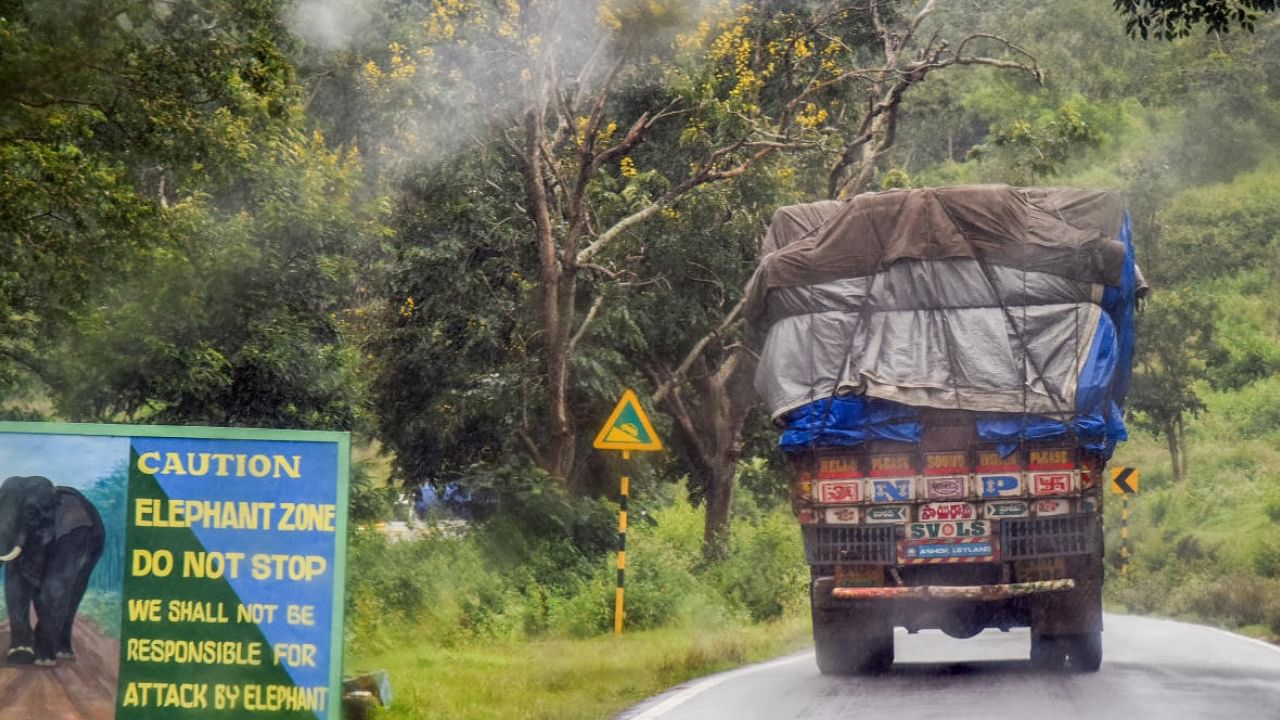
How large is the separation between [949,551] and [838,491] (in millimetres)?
919

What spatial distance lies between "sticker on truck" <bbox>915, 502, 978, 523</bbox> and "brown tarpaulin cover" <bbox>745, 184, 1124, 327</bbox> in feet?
6.48

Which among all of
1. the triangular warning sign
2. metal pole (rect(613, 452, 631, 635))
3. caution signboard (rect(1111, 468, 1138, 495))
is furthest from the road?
caution signboard (rect(1111, 468, 1138, 495))

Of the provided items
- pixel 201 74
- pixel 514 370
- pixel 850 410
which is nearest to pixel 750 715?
pixel 850 410

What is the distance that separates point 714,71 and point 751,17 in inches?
83.9

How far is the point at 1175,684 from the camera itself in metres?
12.4

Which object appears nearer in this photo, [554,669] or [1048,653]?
[554,669]

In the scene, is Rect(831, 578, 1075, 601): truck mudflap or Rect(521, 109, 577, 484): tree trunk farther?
Rect(521, 109, 577, 484): tree trunk

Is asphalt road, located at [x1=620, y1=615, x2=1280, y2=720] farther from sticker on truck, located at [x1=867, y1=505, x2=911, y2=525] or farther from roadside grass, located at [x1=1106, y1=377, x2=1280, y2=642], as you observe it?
roadside grass, located at [x1=1106, y1=377, x2=1280, y2=642]

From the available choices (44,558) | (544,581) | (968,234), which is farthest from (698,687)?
(544,581)

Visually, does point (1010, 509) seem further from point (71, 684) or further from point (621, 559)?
point (71, 684)

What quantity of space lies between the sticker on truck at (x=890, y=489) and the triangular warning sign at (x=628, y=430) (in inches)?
125

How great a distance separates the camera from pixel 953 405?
1258 cm

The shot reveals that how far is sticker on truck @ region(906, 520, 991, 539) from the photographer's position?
1243 centimetres

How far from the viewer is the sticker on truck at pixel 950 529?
40.8 feet
